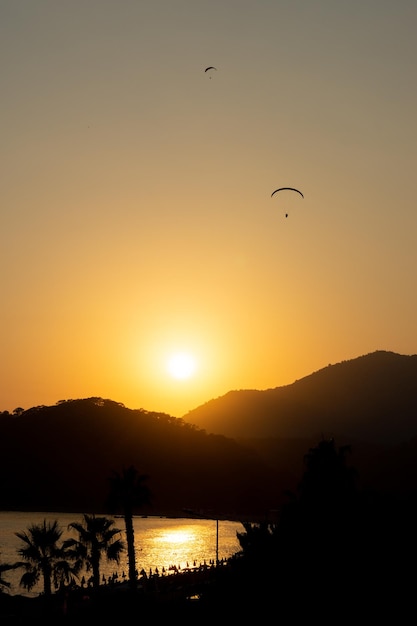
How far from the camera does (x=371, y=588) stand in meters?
37.7

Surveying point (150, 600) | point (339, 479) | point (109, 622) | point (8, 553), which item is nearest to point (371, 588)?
point (339, 479)

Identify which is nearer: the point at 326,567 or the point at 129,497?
the point at 326,567

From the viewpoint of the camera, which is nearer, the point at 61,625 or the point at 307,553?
the point at 307,553

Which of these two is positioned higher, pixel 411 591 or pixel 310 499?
pixel 310 499

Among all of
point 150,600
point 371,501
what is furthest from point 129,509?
point 371,501

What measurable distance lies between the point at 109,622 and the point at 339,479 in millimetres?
18650

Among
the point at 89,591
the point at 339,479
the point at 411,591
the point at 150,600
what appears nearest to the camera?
the point at 411,591

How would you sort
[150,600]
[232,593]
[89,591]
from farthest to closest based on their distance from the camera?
[89,591], [150,600], [232,593]

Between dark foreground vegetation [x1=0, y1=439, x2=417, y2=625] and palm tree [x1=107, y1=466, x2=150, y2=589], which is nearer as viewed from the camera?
dark foreground vegetation [x1=0, y1=439, x2=417, y2=625]

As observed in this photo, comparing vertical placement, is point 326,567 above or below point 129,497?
below

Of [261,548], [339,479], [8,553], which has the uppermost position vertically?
[339,479]

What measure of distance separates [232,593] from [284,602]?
279cm

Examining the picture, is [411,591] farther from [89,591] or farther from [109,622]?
[89,591]

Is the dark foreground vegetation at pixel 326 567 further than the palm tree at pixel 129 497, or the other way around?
the palm tree at pixel 129 497
